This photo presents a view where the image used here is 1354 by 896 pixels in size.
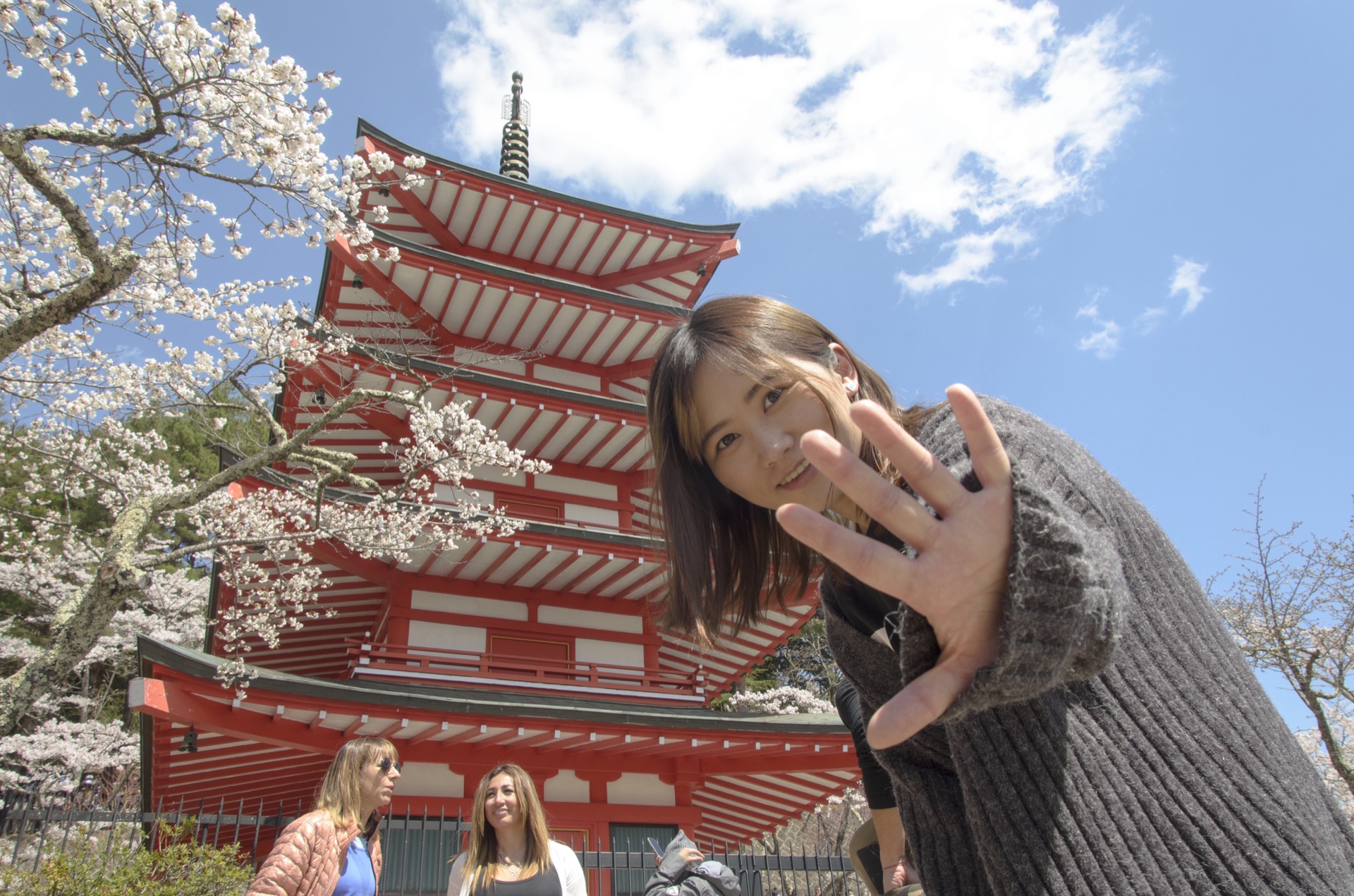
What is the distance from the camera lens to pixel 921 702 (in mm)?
738

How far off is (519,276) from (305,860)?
827 centimetres

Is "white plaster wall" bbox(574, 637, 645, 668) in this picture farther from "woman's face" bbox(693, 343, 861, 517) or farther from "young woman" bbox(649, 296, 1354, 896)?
"young woman" bbox(649, 296, 1354, 896)

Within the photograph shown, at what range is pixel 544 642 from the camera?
10.0m

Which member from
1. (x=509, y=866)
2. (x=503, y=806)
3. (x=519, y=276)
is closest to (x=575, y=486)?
(x=519, y=276)

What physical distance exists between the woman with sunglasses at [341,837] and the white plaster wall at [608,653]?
6097mm

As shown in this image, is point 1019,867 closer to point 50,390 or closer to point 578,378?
point 50,390

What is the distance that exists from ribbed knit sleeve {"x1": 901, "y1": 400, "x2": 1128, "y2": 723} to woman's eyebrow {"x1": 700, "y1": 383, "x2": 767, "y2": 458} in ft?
1.70

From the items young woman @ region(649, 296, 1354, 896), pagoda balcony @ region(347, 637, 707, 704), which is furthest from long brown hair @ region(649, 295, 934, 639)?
pagoda balcony @ region(347, 637, 707, 704)

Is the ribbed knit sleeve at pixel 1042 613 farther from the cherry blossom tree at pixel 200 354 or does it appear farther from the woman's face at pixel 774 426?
the cherry blossom tree at pixel 200 354

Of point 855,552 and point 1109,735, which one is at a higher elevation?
point 855,552

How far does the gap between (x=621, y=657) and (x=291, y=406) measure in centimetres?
586

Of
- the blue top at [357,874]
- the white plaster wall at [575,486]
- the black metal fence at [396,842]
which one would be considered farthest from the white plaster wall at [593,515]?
the blue top at [357,874]

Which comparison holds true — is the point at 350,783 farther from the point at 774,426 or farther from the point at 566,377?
the point at 566,377

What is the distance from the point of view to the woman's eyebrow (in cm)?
125
